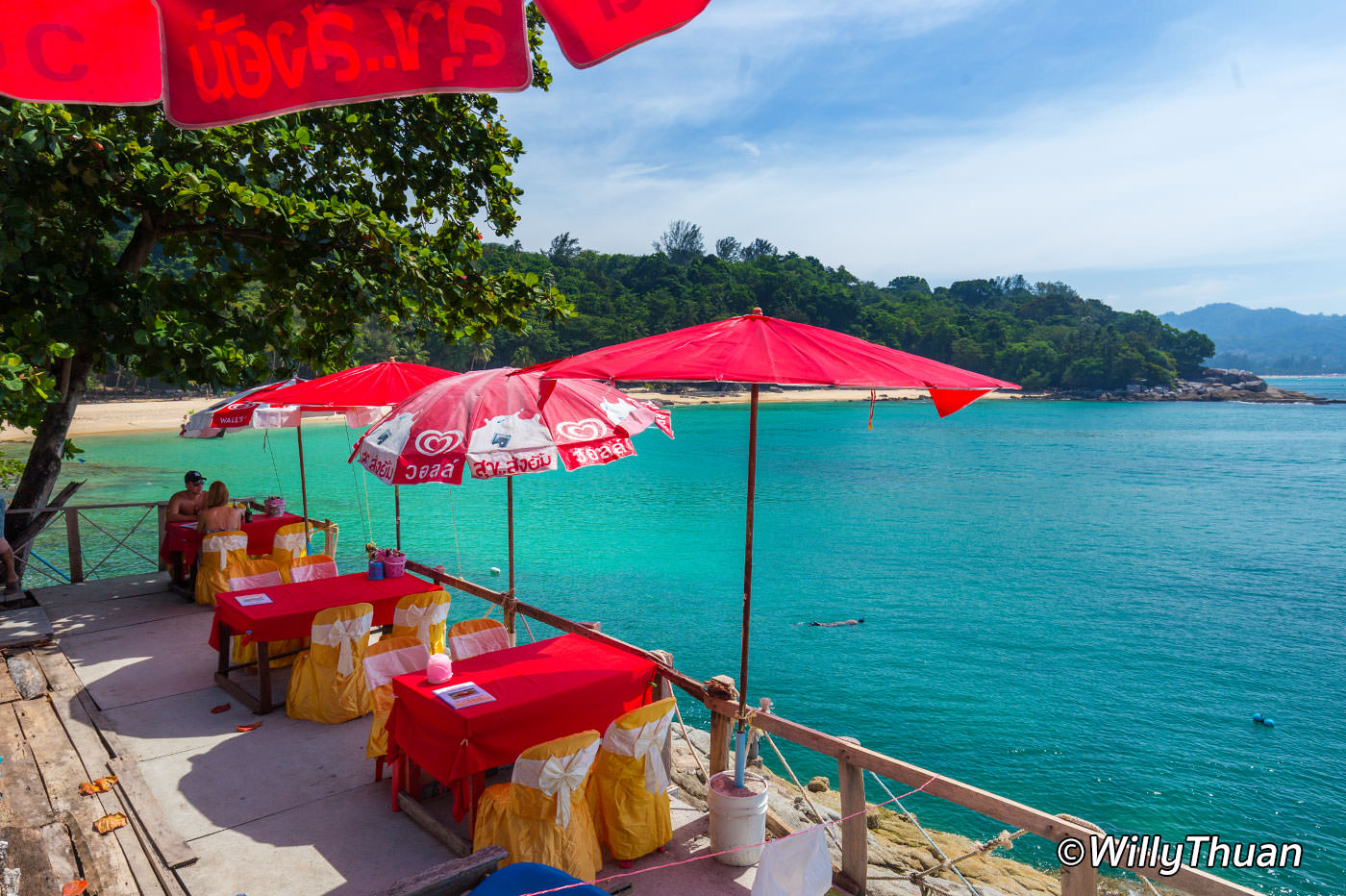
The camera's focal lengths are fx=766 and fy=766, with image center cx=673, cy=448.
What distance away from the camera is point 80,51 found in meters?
1.94

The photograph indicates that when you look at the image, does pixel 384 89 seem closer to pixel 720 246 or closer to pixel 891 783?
pixel 891 783

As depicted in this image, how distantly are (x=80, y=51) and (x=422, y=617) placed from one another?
592 cm

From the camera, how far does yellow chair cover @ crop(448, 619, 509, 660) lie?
248 inches

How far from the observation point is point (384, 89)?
1921mm

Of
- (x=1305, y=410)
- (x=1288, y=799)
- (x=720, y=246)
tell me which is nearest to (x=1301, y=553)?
(x=1288, y=799)

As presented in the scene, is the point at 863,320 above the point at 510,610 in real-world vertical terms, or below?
above

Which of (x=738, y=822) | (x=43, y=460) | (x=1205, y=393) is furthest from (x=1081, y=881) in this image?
(x=1205, y=393)

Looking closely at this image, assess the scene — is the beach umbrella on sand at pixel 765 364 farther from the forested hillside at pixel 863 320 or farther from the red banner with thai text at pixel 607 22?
the forested hillside at pixel 863 320

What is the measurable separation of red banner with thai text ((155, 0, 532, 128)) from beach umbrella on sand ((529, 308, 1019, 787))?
212cm

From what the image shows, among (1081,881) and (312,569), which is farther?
(312,569)

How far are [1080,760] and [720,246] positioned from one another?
183205 millimetres

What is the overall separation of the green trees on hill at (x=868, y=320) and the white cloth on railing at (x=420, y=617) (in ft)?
357

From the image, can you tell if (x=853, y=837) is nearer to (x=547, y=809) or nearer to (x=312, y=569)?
(x=547, y=809)

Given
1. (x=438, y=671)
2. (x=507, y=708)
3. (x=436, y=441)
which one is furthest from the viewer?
(x=436, y=441)
